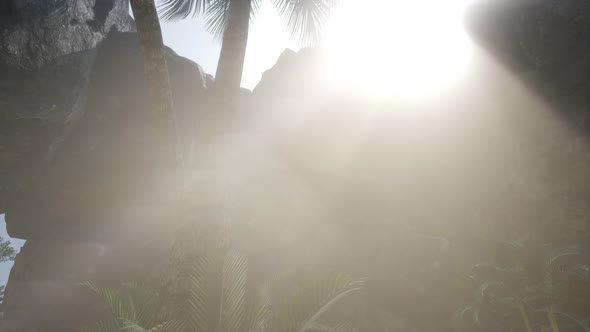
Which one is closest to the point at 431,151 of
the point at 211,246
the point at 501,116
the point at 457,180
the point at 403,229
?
the point at 457,180

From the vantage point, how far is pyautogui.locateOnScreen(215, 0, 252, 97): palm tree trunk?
196 inches

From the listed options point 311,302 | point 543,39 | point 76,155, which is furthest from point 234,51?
point 543,39

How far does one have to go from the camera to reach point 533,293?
27.7ft

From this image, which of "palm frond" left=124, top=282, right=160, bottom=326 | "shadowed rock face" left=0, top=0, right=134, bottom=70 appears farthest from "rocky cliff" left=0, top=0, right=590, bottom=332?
"palm frond" left=124, top=282, right=160, bottom=326

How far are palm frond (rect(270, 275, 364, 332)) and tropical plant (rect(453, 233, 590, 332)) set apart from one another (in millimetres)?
7532

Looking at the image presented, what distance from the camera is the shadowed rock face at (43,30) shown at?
27.7 ft

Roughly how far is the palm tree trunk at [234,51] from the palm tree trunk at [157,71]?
84cm

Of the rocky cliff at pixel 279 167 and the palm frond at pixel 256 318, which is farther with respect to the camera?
the rocky cliff at pixel 279 167

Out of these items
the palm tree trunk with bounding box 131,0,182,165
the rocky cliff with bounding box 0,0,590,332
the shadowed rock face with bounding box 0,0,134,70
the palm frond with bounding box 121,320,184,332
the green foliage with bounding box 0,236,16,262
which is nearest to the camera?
the palm frond with bounding box 121,320,184,332

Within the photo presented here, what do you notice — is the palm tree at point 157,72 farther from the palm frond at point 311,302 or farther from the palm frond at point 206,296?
the palm frond at point 311,302

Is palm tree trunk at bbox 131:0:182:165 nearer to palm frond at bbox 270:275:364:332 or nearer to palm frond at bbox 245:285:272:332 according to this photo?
palm frond at bbox 245:285:272:332

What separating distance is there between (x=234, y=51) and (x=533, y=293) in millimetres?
10103

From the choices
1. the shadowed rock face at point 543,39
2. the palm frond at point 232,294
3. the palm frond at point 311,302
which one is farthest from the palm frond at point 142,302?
the shadowed rock face at point 543,39

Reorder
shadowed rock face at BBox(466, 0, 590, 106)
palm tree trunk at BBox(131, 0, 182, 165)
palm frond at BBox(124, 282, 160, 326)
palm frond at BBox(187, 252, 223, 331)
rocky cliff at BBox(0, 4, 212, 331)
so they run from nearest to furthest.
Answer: palm frond at BBox(187, 252, 223, 331) < palm tree trunk at BBox(131, 0, 182, 165) < palm frond at BBox(124, 282, 160, 326) < rocky cliff at BBox(0, 4, 212, 331) < shadowed rock face at BBox(466, 0, 590, 106)
